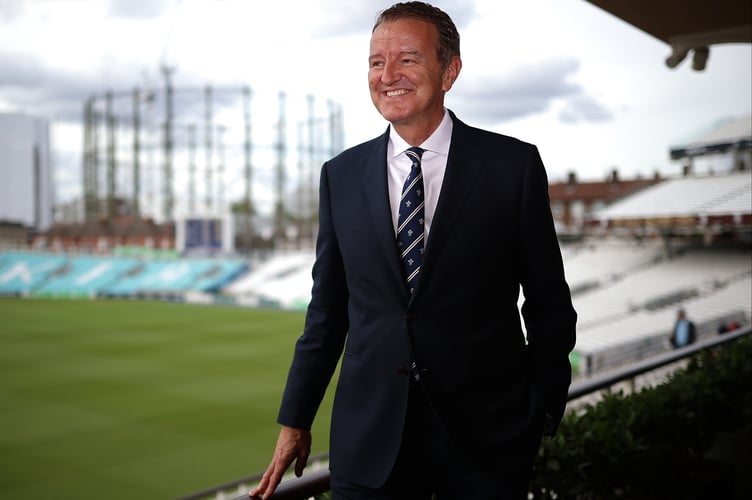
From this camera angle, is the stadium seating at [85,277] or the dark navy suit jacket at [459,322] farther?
the stadium seating at [85,277]

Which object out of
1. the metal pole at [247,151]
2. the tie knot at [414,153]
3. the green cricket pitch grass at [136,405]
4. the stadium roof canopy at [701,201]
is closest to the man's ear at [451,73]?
the tie knot at [414,153]

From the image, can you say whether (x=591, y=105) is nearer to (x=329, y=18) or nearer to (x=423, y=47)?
(x=329, y=18)

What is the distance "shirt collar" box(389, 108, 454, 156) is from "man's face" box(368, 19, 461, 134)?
1.3 inches

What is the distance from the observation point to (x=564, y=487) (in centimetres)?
185

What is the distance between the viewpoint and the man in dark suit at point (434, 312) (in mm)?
941

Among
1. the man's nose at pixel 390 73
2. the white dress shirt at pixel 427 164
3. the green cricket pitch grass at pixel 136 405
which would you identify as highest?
the man's nose at pixel 390 73

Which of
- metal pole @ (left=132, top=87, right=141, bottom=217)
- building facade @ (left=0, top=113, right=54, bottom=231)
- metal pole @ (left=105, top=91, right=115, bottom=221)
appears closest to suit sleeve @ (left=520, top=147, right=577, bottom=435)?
building facade @ (left=0, top=113, right=54, bottom=231)

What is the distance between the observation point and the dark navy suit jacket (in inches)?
36.9

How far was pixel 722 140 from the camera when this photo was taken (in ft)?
12.5

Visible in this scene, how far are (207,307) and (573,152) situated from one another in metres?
20.9

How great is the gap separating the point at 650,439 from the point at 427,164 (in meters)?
1.73

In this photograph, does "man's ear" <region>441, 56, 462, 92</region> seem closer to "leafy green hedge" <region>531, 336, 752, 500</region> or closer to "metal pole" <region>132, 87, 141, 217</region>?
"leafy green hedge" <region>531, 336, 752, 500</region>

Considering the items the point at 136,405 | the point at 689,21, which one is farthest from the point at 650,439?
the point at 136,405

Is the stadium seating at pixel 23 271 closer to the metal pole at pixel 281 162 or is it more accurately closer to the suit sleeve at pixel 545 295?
the metal pole at pixel 281 162
